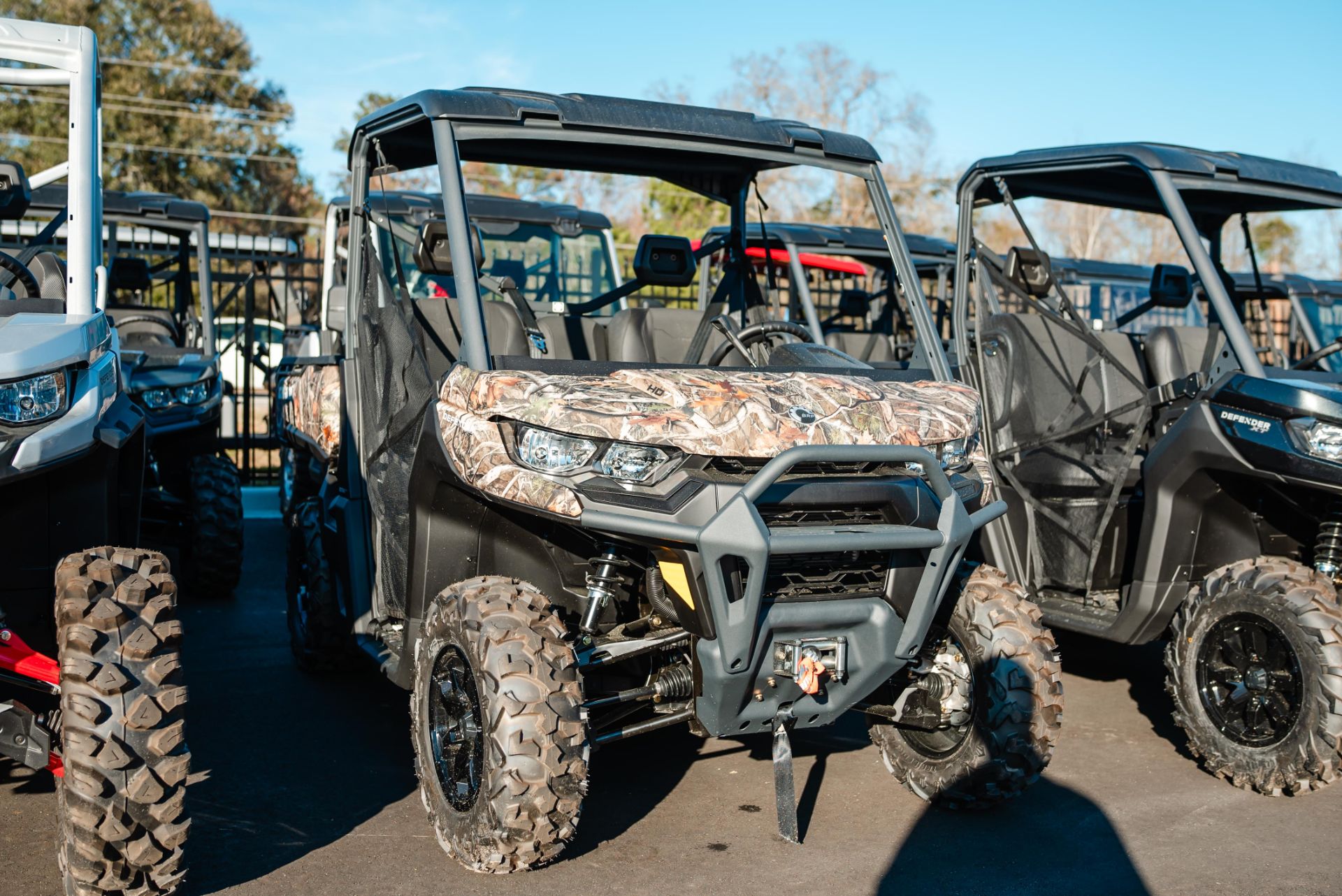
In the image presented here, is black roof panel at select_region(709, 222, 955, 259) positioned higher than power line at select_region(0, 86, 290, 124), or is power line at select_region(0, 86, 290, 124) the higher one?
power line at select_region(0, 86, 290, 124)

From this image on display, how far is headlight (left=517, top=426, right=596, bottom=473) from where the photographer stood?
3820 mm

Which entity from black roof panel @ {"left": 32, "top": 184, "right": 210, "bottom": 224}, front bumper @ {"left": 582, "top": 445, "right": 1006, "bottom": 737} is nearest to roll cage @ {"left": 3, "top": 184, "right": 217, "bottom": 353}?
black roof panel @ {"left": 32, "top": 184, "right": 210, "bottom": 224}

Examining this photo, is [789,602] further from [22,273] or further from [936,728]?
[22,273]

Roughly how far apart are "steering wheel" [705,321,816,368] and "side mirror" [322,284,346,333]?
1571mm

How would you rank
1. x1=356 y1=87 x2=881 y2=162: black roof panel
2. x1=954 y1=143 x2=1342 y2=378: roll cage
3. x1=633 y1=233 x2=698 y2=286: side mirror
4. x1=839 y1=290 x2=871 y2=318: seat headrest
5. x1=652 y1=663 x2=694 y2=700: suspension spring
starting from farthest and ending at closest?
x1=839 y1=290 x2=871 y2=318: seat headrest
x1=633 y1=233 x2=698 y2=286: side mirror
x1=954 y1=143 x2=1342 y2=378: roll cage
x1=356 y1=87 x2=881 y2=162: black roof panel
x1=652 y1=663 x2=694 y2=700: suspension spring

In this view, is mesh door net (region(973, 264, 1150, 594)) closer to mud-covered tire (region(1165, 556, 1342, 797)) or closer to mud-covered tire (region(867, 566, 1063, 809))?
mud-covered tire (region(1165, 556, 1342, 797))

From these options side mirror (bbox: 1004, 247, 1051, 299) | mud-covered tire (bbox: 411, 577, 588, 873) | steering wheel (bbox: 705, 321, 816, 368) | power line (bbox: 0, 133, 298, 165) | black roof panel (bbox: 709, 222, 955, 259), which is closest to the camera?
mud-covered tire (bbox: 411, 577, 588, 873)

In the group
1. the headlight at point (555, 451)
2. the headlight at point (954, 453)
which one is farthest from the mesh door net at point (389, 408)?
the headlight at point (954, 453)

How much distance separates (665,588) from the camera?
3.95 metres

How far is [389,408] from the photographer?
16.1 feet

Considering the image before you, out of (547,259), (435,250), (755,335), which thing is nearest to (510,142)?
(435,250)

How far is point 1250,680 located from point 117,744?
3.92m

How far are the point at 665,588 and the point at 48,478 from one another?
6.08 feet

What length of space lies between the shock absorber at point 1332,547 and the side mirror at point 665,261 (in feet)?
8.96
